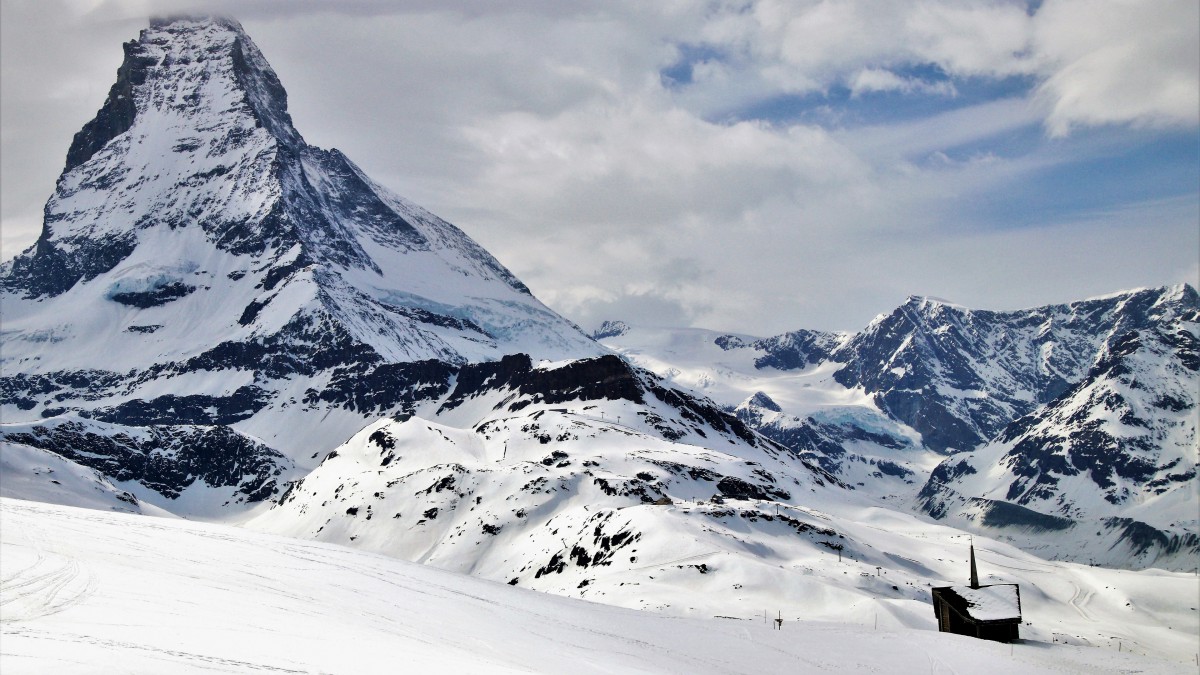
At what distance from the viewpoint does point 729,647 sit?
51.7 m

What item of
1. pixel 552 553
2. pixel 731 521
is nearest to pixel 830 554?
pixel 731 521

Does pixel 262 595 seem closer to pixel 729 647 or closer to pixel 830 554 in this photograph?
pixel 729 647

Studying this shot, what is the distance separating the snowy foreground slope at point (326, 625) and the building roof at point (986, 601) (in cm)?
559

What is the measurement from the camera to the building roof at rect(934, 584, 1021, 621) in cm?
6288

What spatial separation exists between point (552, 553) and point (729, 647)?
105 meters

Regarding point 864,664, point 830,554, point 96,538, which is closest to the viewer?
point 864,664

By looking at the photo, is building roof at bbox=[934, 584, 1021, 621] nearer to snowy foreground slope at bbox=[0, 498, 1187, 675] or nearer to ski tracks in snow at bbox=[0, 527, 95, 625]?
snowy foreground slope at bbox=[0, 498, 1187, 675]

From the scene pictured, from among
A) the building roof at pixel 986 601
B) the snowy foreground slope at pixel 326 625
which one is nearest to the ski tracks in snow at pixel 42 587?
the snowy foreground slope at pixel 326 625

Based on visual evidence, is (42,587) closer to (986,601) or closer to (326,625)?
(326,625)

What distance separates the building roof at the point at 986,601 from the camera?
62875 millimetres

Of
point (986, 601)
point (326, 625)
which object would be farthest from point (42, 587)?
point (986, 601)

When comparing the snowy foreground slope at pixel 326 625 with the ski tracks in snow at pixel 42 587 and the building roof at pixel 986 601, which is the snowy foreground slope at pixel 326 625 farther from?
the building roof at pixel 986 601

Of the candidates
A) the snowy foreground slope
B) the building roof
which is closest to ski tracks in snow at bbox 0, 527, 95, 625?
the snowy foreground slope

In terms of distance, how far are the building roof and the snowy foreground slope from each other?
5592 millimetres
